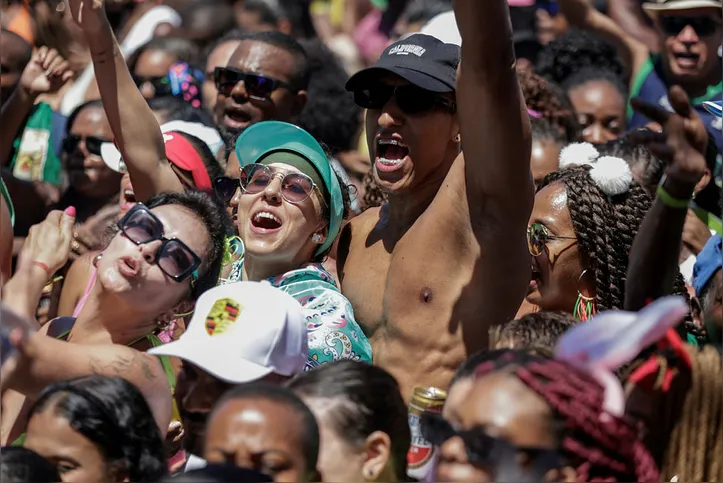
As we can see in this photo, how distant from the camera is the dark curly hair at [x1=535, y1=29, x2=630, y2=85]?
769 centimetres

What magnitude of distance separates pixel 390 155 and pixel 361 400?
1.24 m

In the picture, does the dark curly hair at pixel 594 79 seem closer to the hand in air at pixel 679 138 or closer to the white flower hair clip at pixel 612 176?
the white flower hair clip at pixel 612 176

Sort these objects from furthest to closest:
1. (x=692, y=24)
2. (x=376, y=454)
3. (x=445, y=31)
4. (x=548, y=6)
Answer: (x=548, y=6) < (x=692, y=24) < (x=445, y=31) < (x=376, y=454)

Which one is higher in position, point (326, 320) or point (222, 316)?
point (222, 316)

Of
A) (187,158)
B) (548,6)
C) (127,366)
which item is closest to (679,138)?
(127,366)

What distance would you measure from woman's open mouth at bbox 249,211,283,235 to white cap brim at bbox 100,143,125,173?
4.46 ft

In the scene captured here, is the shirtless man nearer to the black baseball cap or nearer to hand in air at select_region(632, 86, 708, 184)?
the black baseball cap

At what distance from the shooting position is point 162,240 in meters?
4.03

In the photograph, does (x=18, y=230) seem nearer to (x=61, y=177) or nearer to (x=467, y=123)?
(x=61, y=177)

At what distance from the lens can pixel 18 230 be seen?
6.30 meters

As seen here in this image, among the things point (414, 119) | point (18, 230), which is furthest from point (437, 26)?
point (18, 230)

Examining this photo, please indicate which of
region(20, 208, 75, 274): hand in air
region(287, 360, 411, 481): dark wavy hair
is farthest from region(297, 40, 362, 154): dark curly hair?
region(287, 360, 411, 481): dark wavy hair

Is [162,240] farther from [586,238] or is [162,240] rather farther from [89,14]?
[586,238]

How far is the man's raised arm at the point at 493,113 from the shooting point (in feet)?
11.5
